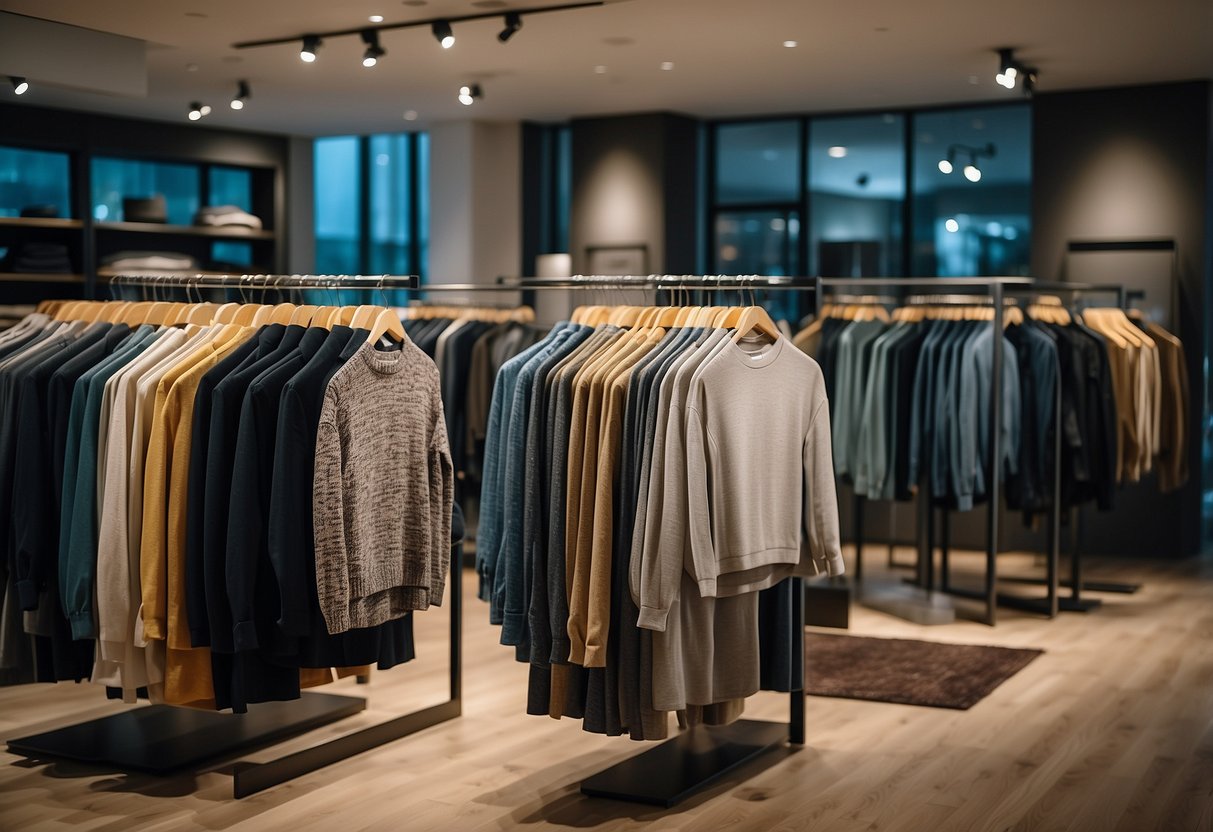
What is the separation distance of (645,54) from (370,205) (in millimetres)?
4654

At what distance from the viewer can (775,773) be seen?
14.6 ft

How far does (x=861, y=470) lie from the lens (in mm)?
6945

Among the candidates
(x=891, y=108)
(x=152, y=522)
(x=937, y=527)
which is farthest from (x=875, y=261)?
(x=152, y=522)

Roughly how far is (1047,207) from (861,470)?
130 inches

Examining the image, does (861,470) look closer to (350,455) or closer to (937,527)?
(937,527)

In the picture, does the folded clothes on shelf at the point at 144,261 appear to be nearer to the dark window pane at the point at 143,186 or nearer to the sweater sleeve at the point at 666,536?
the dark window pane at the point at 143,186

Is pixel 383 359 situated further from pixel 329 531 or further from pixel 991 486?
pixel 991 486

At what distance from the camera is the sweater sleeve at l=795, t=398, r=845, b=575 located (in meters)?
4.21

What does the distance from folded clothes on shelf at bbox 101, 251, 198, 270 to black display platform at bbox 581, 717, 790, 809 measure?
6.65m

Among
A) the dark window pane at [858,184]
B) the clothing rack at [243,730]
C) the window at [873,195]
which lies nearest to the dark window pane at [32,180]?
the window at [873,195]

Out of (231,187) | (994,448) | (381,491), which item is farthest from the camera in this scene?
(231,187)

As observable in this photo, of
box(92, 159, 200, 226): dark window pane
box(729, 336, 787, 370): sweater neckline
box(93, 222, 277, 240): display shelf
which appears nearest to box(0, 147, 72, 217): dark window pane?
box(92, 159, 200, 226): dark window pane

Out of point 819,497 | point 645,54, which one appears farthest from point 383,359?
point 645,54

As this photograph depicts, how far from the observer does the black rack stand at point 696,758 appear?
13.8ft
